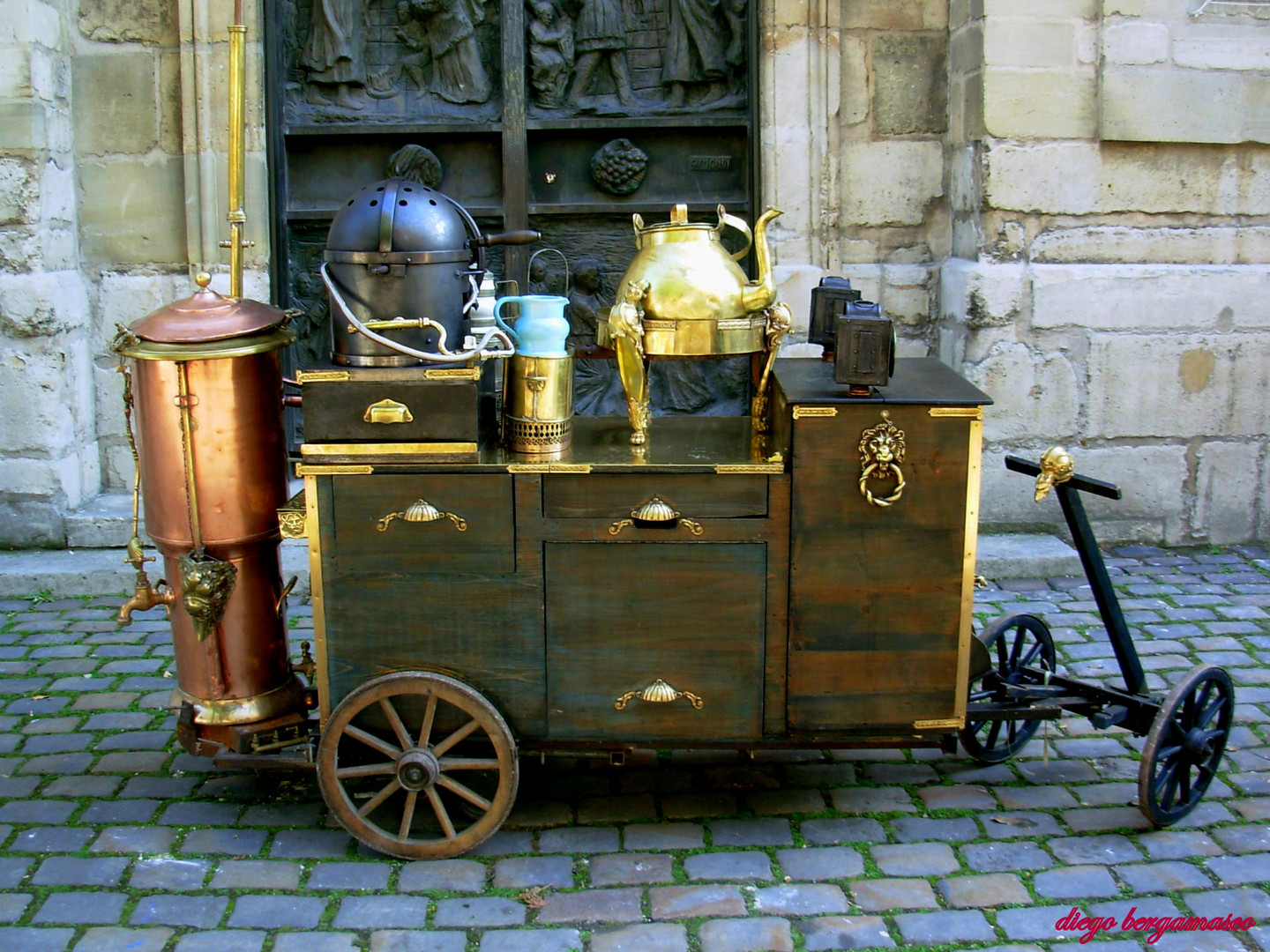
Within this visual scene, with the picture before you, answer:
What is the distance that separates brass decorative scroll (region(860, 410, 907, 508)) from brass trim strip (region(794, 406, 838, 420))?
0.31ft

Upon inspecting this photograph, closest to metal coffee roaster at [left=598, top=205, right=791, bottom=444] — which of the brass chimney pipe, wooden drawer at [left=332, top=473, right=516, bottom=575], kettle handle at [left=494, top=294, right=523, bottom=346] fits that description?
kettle handle at [left=494, top=294, right=523, bottom=346]

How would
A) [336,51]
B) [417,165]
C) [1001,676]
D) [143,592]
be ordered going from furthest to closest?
[417,165]
[336,51]
[1001,676]
[143,592]

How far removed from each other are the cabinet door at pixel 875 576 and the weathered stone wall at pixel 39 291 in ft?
12.3

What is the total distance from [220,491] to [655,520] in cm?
119

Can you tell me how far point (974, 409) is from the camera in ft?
10.6

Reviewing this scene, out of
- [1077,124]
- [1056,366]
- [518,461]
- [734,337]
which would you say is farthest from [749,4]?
[518,461]

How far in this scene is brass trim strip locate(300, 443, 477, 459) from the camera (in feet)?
10.8

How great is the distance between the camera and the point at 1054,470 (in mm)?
3504

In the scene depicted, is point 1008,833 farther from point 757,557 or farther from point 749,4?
point 749,4

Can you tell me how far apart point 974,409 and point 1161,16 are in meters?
3.29

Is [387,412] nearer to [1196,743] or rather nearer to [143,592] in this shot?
[143,592]

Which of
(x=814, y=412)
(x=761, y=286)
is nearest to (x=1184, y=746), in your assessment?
(x=814, y=412)

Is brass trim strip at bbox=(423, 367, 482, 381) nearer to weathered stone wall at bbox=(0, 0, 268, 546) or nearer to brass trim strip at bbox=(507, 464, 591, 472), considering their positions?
brass trim strip at bbox=(507, 464, 591, 472)

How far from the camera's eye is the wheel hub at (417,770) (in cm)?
335
